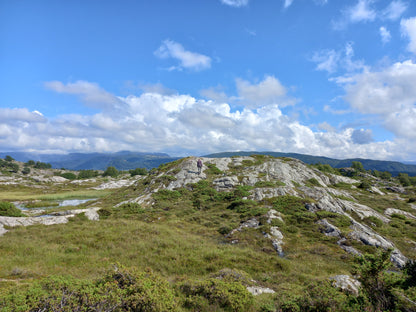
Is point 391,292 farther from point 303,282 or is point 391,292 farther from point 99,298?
point 99,298

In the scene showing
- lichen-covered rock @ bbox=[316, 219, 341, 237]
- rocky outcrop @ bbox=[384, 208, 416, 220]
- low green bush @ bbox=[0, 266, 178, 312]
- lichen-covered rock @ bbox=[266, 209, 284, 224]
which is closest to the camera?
low green bush @ bbox=[0, 266, 178, 312]

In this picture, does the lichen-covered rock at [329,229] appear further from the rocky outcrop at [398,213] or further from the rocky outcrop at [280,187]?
the rocky outcrop at [398,213]

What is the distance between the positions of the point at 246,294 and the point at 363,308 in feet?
16.5

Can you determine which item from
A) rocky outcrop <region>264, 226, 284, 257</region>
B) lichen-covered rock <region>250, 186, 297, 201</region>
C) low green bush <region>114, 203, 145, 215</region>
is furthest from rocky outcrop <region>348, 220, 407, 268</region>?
low green bush <region>114, 203, 145, 215</region>

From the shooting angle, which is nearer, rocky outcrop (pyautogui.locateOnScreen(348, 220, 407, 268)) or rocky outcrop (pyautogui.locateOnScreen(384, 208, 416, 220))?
rocky outcrop (pyautogui.locateOnScreen(348, 220, 407, 268))

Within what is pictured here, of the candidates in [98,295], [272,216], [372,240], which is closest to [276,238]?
[272,216]

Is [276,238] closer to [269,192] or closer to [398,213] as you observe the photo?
[269,192]

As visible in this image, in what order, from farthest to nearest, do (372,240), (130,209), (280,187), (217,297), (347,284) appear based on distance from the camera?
(280,187) → (130,209) → (372,240) → (347,284) → (217,297)

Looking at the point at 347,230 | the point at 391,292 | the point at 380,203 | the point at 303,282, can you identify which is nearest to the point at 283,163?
the point at 380,203

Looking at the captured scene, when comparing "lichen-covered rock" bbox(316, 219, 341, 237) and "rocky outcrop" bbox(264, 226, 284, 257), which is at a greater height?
"lichen-covered rock" bbox(316, 219, 341, 237)

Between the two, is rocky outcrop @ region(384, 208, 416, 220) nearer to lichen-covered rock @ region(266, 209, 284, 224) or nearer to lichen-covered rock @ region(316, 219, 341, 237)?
lichen-covered rock @ region(316, 219, 341, 237)

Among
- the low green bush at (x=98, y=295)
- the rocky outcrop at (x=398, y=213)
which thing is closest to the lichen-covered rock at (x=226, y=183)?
the rocky outcrop at (x=398, y=213)

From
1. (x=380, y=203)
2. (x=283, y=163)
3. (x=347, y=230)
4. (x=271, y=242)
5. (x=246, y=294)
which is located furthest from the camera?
(x=283, y=163)

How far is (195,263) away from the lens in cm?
1641
